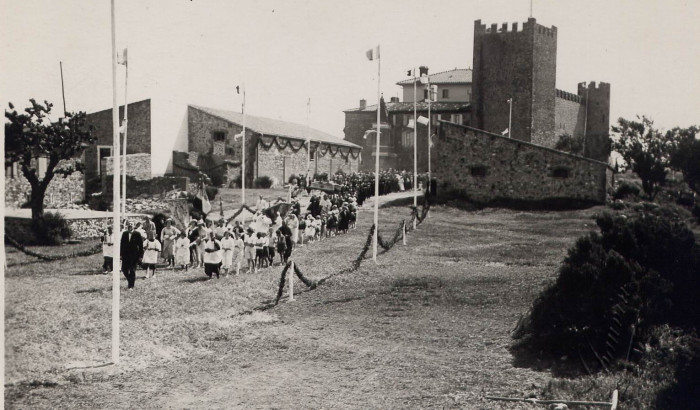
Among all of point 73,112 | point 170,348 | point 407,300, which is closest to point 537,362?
point 407,300

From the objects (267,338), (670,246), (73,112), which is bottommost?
(267,338)

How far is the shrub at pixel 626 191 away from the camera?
31.3m

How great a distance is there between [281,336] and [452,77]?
63084 millimetres

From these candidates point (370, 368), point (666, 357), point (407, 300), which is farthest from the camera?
point (407, 300)

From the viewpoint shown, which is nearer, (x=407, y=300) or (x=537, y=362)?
(x=537, y=362)

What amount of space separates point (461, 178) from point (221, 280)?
2143 cm

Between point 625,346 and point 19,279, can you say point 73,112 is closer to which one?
point 19,279

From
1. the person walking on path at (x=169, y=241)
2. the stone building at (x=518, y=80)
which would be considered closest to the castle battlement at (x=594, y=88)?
the stone building at (x=518, y=80)

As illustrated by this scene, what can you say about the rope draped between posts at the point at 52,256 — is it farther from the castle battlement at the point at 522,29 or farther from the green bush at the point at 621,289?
the castle battlement at the point at 522,29

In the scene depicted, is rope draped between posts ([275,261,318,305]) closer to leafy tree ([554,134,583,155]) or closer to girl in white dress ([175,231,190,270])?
girl in white dress ([175,231,190,270])

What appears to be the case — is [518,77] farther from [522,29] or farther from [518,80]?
[522,29]

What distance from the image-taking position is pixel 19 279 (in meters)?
16.7

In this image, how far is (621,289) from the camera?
10.1m

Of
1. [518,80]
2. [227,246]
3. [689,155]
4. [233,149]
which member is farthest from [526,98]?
[227,246]
